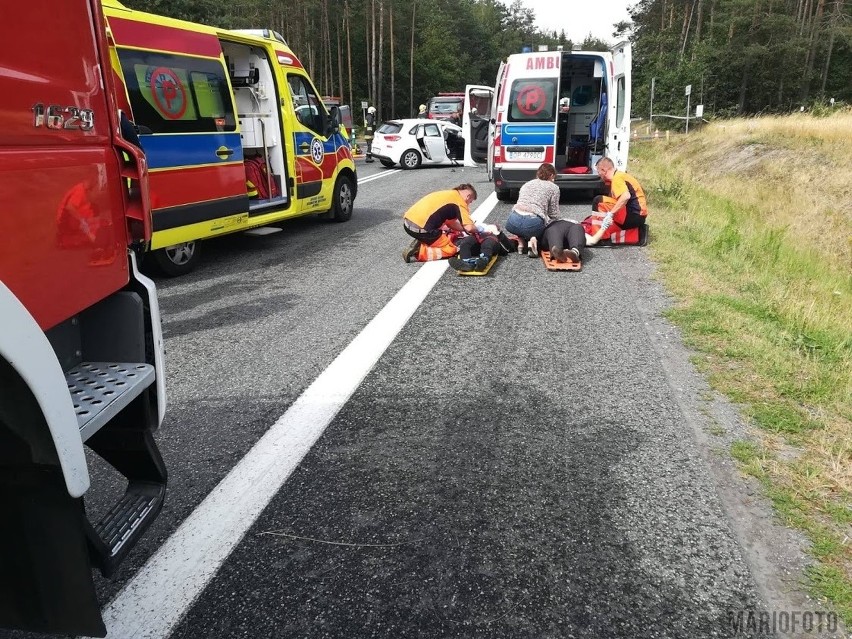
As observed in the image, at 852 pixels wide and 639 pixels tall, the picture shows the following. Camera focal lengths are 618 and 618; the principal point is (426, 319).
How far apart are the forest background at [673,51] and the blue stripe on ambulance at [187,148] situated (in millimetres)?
33427

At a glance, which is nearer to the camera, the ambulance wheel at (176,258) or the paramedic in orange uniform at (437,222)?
the ambulance wheel at (176,258)

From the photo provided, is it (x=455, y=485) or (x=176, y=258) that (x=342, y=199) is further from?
(x=455, y=485)

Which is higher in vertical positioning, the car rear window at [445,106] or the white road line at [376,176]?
the car rear window at [445,106]

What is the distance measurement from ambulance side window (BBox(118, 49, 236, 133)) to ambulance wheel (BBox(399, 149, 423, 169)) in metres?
13.0

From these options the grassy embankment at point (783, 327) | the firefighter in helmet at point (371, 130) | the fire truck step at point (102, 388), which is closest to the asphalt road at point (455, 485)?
the grassy embankment at point (783, 327)

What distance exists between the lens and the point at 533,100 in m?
10.6

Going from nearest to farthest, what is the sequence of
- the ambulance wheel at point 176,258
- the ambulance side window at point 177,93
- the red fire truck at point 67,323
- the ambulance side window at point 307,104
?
the red fire truck at point 67,323 < the ambulance side window at point 177,93 < the ambulance wheel at point 176,258 < the ambulance side window at point 307,104

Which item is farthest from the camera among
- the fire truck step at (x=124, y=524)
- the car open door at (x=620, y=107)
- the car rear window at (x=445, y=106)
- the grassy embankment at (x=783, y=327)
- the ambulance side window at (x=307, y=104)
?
the car rear window at (x=445, y=106)

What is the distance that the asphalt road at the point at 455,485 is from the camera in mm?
2137

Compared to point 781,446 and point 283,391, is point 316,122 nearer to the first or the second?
point 283,391

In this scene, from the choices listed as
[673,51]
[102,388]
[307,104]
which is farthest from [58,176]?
[673,51]

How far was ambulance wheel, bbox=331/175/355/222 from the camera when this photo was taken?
31.9 ft

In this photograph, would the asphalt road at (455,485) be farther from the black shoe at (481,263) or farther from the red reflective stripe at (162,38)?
the red reflective stripe at (162,38)

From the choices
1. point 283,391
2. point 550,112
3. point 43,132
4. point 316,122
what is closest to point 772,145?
point 550,112
